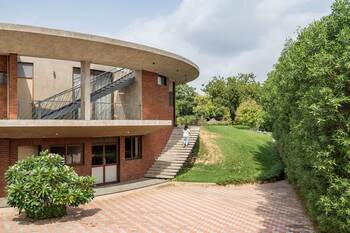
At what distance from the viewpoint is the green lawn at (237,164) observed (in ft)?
78.2

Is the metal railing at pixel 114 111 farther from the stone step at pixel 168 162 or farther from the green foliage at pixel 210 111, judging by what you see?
the green foliage at pixel 210 111

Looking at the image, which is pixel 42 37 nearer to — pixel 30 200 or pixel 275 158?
pixel 30 200

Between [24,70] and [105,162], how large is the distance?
7.04m

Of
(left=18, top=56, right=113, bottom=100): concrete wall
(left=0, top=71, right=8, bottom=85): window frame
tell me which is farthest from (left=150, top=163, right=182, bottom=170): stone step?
(left=0, top=71, right=8, bottom=85): window frame

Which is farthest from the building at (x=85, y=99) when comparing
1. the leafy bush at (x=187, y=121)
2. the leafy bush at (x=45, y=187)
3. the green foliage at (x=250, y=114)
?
the leafy bush at (x=187, y=121)

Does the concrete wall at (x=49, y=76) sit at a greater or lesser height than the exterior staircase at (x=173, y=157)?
greater

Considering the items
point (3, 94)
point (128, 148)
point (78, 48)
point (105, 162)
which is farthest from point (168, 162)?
point (3, 94)

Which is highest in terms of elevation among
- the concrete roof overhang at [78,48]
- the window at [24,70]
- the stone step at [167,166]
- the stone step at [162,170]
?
the concrete roof overhang at [78,48]

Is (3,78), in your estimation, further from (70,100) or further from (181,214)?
(181,214)

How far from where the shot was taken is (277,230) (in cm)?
1284

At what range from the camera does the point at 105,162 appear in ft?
73.7

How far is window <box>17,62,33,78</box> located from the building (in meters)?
0.05

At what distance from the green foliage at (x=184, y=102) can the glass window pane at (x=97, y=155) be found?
158 feet

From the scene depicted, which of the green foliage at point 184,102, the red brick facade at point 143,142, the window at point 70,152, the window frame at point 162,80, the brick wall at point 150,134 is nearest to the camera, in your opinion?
the red brick facade at point 143,142
